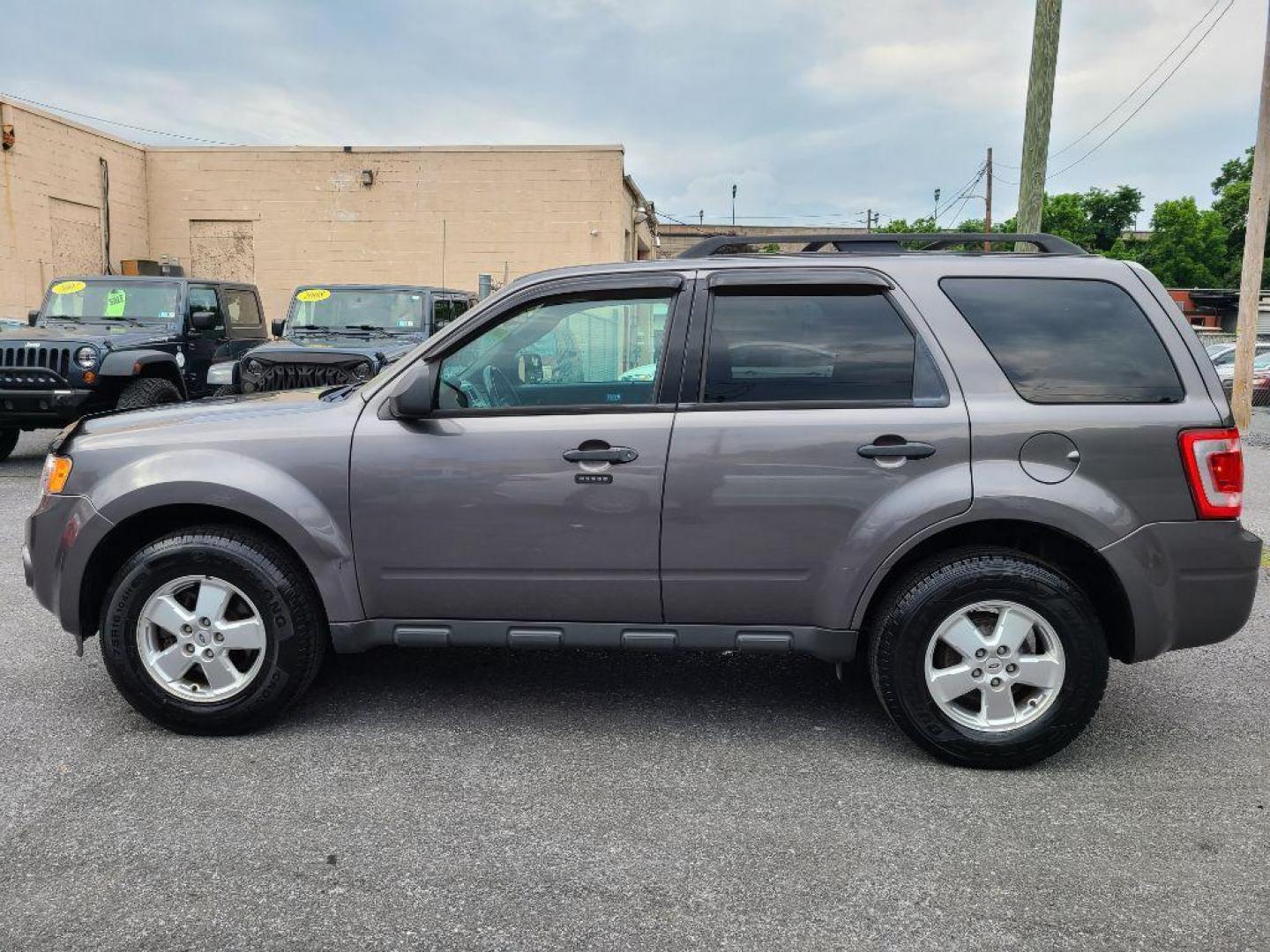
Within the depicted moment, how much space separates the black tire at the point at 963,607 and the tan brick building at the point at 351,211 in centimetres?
1866

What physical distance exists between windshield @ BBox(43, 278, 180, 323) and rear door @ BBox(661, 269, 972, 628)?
8.58 metres

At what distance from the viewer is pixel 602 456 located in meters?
3.54

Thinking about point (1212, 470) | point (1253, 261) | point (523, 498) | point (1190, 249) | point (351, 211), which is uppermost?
point (1190, 249)

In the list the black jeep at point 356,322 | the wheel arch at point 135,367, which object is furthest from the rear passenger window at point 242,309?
the wheel arch at point 135,367

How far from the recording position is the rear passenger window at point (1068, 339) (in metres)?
3.47

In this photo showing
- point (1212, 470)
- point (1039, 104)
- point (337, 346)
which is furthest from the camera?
point (337, 346)

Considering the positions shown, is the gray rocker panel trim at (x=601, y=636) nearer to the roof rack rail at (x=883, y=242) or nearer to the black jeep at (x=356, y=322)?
the roof rack rail at (x=883, y=242)

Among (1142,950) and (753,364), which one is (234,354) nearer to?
(753,364)

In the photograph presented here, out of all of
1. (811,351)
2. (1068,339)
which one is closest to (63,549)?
(811,351)

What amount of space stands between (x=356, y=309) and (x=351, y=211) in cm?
1263

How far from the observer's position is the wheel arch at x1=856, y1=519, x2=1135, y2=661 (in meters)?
3.48

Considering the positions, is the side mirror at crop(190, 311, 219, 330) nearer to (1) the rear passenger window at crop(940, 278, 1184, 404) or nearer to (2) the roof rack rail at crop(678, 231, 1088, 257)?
(2) the roof rack rail at crop(678, 231, 1088, 257)

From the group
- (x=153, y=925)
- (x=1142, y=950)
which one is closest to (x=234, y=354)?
(x=153, y=925)

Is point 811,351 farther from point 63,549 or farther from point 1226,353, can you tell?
point 1226,353
